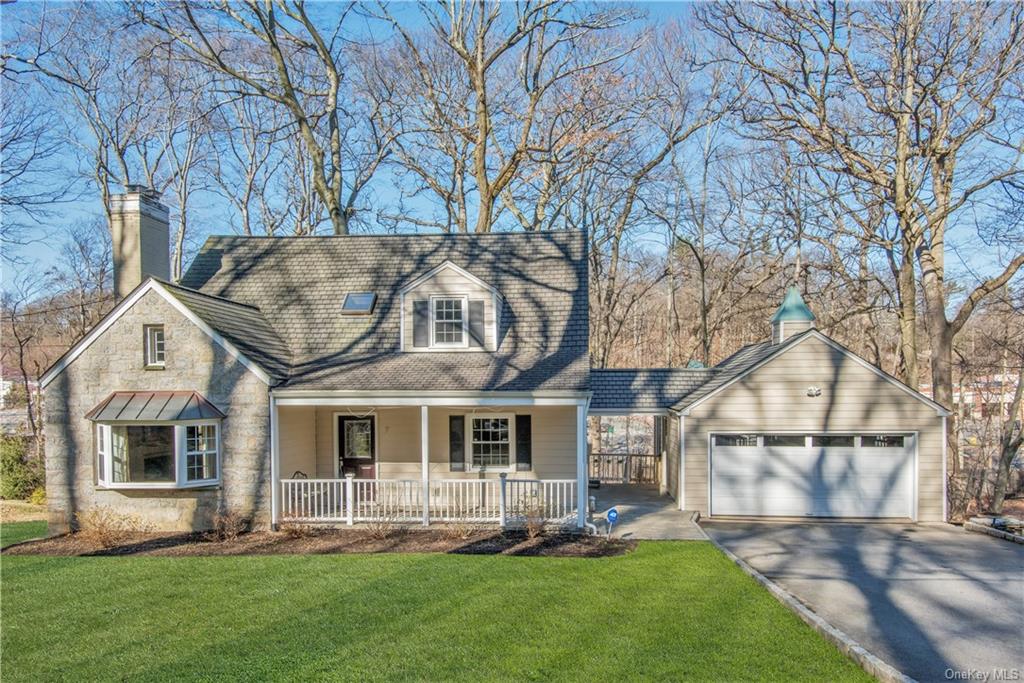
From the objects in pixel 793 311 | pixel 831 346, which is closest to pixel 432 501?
pixel 831 346

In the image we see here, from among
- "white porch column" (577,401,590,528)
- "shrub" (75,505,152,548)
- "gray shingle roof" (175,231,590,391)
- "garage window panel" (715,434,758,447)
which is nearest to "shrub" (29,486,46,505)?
"shrub" (75,505,152,548)

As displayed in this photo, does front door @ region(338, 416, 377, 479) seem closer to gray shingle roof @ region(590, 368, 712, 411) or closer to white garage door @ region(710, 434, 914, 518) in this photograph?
gray shingle roof @ region(590, 368, 712, 411)

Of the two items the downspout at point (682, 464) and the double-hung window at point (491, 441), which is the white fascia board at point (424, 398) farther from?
the downspout at point (682, 464)

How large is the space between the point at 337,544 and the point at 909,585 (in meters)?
8.93

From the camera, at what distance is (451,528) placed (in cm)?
1184

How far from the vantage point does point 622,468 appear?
800 inches

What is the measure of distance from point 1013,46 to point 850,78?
3.46 meters

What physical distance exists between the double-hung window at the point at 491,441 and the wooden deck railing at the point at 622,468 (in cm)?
622

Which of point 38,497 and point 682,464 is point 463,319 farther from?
point 38,497

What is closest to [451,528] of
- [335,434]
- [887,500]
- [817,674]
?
[335,434]

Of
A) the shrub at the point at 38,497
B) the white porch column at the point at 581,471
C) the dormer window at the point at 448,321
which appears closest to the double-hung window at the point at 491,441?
the dormer window at the point at 448,321

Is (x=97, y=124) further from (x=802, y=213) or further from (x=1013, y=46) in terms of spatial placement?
(x=1013, y=46)

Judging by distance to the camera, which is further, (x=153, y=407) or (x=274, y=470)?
(x=274, y=470)

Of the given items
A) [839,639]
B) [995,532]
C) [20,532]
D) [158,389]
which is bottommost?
[995,532]
